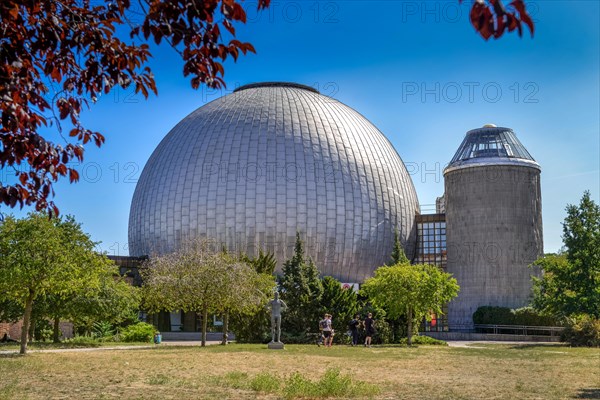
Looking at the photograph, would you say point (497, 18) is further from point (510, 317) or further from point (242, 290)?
point (510, 317)

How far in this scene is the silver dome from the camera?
179 feet

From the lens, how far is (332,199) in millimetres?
55125

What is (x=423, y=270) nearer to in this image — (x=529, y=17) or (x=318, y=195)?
(x=318, y=195)

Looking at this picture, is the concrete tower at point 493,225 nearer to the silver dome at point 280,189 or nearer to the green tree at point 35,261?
the silver dome at point 280,189

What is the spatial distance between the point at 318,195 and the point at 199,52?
49528 mm

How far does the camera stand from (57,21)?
5367 millimetres

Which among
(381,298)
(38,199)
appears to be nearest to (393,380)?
(38,199)

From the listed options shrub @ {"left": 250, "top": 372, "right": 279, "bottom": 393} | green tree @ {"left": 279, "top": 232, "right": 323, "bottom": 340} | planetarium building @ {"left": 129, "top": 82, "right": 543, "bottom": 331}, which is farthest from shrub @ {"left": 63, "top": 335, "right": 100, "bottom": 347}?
shrub @ {"left": 250, "top": 372, "right": 279, "bottom": 393}

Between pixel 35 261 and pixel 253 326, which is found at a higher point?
pixel 35 261

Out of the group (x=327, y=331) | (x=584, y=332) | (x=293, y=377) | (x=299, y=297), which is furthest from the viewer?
(x=299, y=297)

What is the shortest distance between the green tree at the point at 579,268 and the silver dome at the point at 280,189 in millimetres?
21359

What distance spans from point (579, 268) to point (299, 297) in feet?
50.2

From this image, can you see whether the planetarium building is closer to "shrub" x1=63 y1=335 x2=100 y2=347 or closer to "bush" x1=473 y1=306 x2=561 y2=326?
"bush" x1=473 y1=306 x2=561 y2=326

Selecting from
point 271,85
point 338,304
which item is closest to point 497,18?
point 338,304
